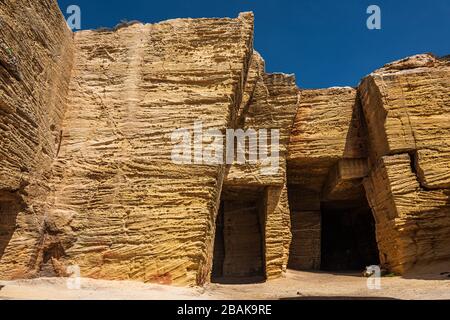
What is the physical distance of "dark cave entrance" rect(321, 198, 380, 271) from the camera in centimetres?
1648

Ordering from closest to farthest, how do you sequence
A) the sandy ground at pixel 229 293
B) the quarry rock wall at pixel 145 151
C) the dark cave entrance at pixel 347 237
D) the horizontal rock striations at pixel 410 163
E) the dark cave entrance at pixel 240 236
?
1. the sandy ground at pixel 229 293
2. the quarry rock wall at pixel 145 151
3. the horizontal rock striations at pixel 410 163
4. the dark cave entrance at pixel 240 236
5. the dark cave entrance at pixel 347 237

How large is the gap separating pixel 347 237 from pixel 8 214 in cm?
1424

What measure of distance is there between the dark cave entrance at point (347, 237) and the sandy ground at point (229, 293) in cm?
449

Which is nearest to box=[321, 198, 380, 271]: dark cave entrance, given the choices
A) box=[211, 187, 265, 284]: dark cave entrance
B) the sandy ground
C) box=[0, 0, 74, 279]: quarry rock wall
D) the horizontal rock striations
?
box=[211, 187, 265, 284]: dark cave entrance

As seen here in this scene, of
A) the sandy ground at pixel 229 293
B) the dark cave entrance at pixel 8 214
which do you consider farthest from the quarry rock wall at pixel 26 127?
the sandy ground at pixel 229 293

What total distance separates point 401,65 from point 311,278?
755 centimetres

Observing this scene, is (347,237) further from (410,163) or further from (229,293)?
(229,293)

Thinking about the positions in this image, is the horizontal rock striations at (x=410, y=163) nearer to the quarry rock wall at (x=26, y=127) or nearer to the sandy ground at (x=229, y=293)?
the sandy ground at (x=229, y=293)

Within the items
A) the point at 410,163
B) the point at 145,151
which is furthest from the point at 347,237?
the point at 145,151

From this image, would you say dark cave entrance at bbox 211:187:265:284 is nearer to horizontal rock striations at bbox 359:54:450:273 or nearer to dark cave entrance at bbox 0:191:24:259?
horizontal rock striations at bbox 359:54:450:273

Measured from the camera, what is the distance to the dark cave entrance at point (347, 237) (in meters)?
16.5

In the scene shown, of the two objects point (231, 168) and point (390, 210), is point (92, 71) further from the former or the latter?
point (390, 210)

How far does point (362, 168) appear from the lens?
43.5ft
